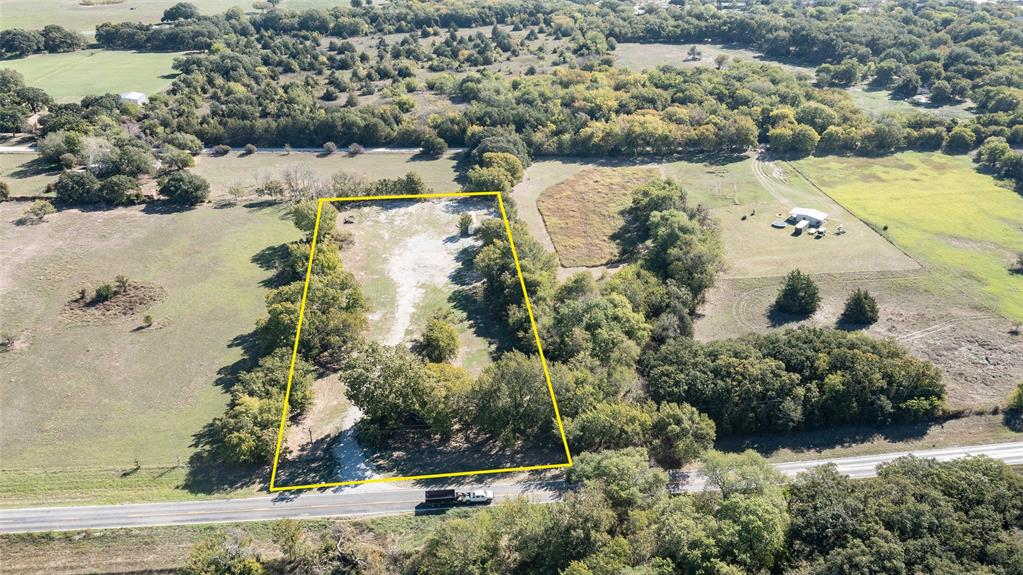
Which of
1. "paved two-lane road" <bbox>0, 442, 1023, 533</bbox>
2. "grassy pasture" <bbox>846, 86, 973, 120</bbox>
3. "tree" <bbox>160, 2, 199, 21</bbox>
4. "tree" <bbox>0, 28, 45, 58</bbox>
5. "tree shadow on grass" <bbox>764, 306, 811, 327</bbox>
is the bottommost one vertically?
"paved two-lane road" <bbox>0, 442, 1023, 533</bbox>

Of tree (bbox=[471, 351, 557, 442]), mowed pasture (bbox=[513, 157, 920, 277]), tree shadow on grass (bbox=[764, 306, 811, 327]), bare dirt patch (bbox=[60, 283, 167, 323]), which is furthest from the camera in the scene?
mowed pasture (bbox=[513, 157, 920, 277])

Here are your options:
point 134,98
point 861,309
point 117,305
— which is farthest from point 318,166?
point 861,309

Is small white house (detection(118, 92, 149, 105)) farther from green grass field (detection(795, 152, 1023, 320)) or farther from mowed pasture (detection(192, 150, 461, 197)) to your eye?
green grass field (detection(795, 152, 1023, 320))

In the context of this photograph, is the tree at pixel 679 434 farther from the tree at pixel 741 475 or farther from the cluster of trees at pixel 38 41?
the cluster of trees at pixel 38 41

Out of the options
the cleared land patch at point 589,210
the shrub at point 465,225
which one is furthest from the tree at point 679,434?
the shrub at point 465,225

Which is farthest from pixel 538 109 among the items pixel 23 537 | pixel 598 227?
pixel 23 537

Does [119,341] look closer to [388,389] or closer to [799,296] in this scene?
[388,389]

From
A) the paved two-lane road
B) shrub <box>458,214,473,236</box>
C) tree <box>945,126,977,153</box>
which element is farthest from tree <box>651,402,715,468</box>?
tree <box>945,126,977,153</box>
